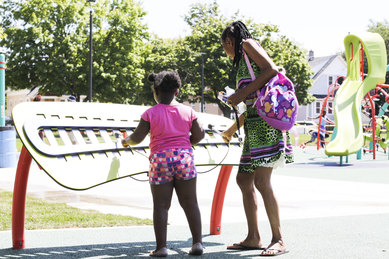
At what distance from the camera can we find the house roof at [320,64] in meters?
66.3

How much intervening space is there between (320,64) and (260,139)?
215 ft

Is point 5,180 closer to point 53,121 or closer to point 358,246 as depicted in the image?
point 53,121

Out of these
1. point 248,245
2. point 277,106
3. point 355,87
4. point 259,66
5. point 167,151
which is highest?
point 355,87

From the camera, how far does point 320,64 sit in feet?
222

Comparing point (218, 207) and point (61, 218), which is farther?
point (61, 218)

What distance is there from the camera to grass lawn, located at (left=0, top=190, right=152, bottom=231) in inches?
225

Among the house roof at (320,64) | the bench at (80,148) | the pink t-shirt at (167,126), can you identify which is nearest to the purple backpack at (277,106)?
the pink t-shirt at (167,126)

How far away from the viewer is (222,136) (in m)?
4.83

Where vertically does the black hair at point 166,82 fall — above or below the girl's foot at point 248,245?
above

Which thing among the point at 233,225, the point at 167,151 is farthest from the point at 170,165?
the point at 233,225

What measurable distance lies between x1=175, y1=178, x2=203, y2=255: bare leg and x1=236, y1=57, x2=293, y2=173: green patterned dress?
0.51 meters

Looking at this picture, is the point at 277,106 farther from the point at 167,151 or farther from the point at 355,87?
the point at 355,87

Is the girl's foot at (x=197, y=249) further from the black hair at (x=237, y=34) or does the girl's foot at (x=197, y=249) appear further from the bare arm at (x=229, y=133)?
the black hair at (x=237, y=34)

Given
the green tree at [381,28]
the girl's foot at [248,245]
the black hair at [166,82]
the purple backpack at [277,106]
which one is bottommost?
the girl's foot at [248,245]
